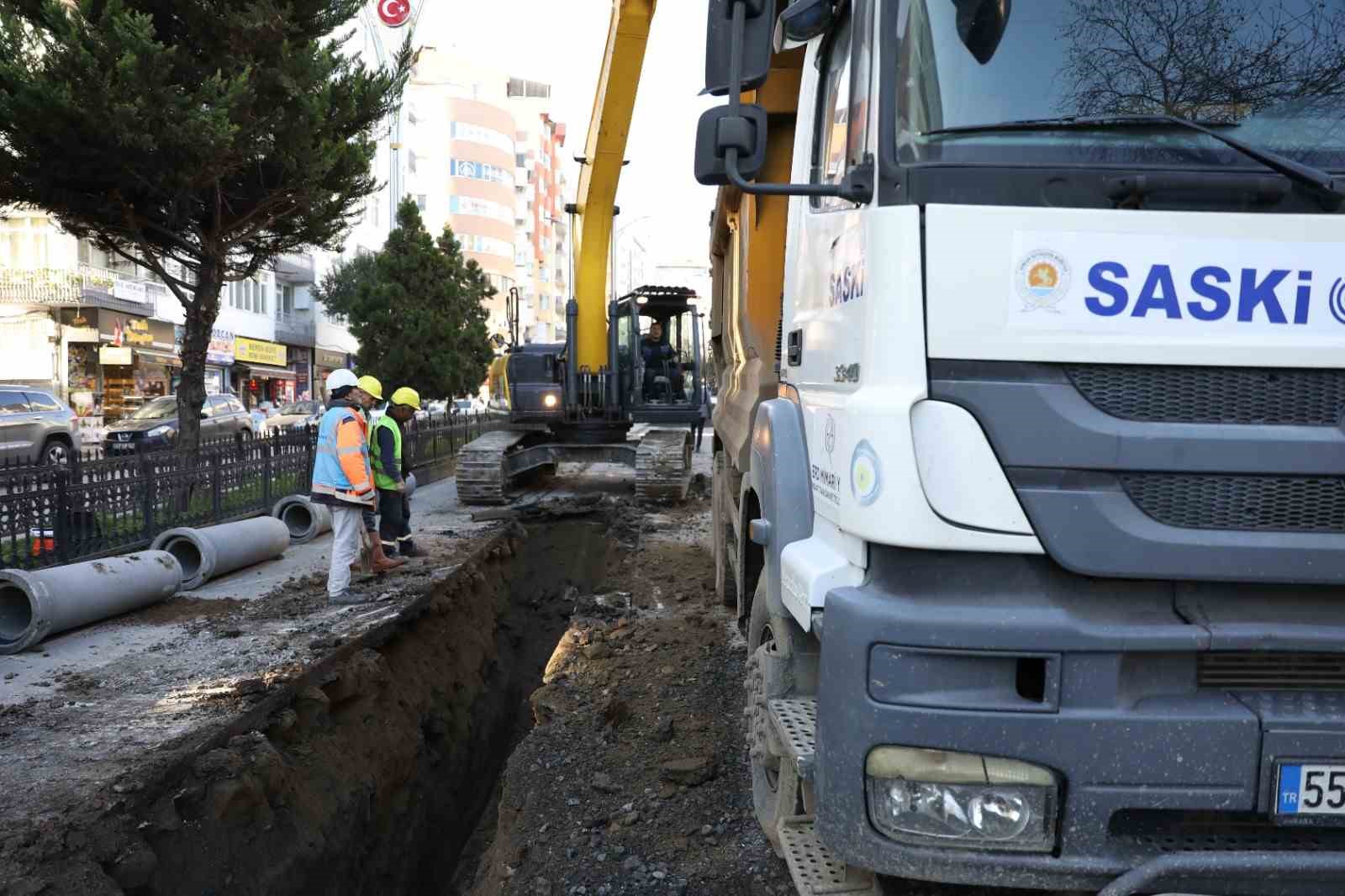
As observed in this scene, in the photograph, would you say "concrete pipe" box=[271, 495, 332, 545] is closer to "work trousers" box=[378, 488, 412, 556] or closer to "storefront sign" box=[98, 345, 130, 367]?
"work trousers" box=[378, 488, 412, 556]

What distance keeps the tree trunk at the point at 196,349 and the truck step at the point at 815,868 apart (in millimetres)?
10448

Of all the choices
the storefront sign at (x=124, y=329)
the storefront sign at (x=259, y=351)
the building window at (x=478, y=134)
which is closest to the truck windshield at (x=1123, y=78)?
the storefront sign at (x=124, y=329)

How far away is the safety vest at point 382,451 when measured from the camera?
31.0ft

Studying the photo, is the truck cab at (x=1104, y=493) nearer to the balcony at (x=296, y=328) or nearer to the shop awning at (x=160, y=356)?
the shop awning at (x=160, y=356)

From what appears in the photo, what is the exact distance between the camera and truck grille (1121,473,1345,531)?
245 centimetres

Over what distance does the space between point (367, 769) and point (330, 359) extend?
45.9 m

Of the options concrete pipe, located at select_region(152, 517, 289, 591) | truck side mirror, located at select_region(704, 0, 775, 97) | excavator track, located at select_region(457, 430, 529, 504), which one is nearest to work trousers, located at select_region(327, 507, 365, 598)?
concrete pipe, located at select_region(152, 517, 289, 591)

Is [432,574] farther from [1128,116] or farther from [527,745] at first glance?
[1128,116]

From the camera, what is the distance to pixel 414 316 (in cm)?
2295

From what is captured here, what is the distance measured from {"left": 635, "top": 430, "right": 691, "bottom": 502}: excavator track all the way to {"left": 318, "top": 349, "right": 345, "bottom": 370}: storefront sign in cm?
3738

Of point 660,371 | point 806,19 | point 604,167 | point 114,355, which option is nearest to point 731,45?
point 806,19

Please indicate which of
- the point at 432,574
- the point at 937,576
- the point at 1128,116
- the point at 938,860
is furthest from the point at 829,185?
the point at 432,574

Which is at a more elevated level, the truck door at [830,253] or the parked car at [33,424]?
the truck door at [830,253]

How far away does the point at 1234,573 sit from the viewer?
7.97ft
